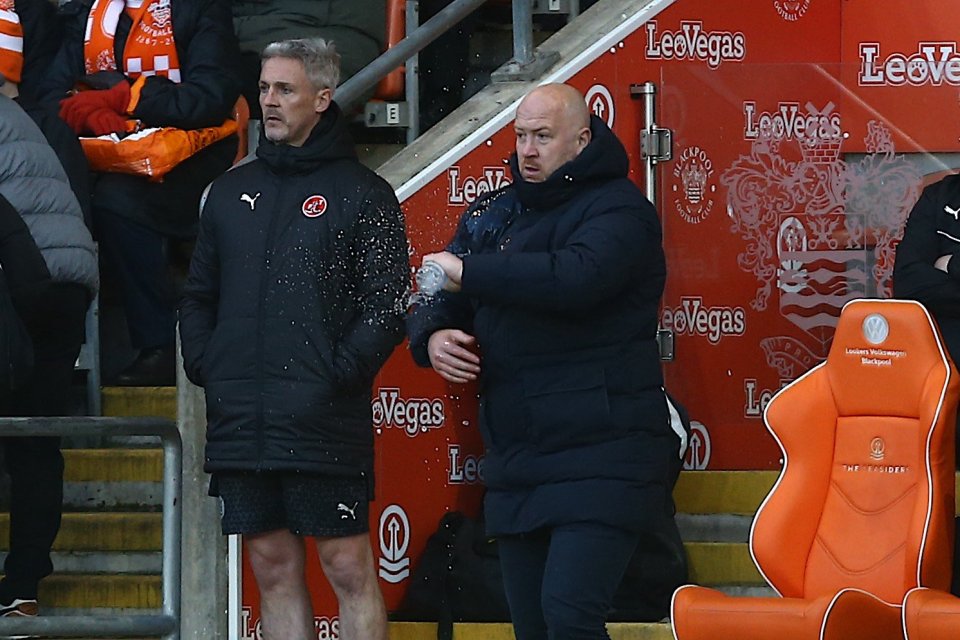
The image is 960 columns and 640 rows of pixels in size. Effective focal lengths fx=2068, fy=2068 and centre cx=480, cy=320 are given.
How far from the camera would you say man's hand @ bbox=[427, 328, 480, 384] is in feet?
16.8

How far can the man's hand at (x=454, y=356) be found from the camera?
512 cm

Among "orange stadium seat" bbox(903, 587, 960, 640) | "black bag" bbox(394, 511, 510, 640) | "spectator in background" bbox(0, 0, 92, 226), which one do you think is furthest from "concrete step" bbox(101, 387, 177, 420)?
"orange stadium seat" bbox(903, 587, 960, 640)

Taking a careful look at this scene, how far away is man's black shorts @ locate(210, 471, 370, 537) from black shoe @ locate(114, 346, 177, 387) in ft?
5.67

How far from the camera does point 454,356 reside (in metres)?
5.15

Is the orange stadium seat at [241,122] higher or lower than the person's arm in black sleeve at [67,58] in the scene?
lower

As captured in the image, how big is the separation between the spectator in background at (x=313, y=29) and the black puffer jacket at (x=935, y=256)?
2.09m

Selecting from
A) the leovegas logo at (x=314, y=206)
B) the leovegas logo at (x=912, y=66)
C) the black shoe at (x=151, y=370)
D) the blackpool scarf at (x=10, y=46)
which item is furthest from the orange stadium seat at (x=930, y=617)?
the blackpool scarf at (x=10, y=46)

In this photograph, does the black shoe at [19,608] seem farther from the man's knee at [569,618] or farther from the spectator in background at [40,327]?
the man's knee at [569,618]

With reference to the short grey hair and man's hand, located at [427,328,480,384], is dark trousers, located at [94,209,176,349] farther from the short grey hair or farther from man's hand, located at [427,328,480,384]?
man's hand, located at [427,328,480,384]

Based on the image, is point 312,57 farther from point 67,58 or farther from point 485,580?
point 67,58

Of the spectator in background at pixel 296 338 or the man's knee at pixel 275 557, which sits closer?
the spectator in background at pixel 296 338

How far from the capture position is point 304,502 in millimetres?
5484

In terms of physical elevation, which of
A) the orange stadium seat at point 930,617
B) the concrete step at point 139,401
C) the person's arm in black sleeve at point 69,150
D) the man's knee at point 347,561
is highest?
the person's arm in black sleeve at point 69,150

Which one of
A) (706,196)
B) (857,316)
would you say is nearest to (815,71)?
(706,196)
